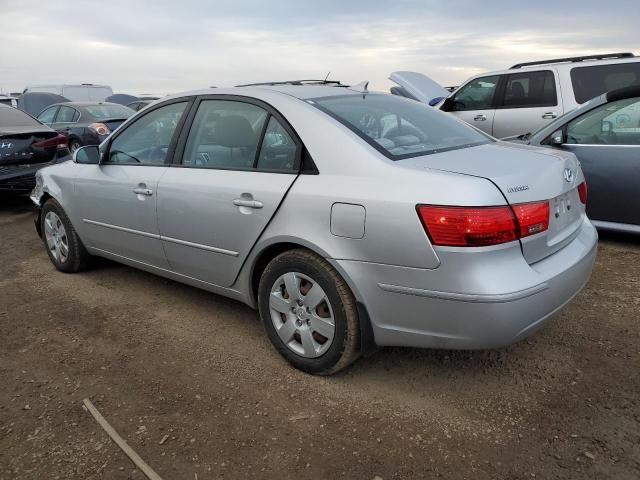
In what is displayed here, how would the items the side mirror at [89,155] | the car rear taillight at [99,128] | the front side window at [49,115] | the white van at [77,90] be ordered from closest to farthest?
the side mirror at [89,155] < the car rear taillight at [99,128] < the front side window at [49,115] < the white van at [77,90]

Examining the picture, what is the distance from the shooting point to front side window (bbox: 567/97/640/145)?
15.5 ft

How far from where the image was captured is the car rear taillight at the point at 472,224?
229 centimetres

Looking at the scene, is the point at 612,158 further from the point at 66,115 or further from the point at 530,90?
the point at 66,115

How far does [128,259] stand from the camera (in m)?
4.02

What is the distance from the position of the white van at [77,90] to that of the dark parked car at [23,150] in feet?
34.2

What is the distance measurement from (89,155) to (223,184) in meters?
1.63

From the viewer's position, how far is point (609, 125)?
4.85 meters

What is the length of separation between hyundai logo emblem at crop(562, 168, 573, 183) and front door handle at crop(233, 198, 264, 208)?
5.07 ft

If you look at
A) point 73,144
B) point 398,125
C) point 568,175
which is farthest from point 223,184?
point 73,144

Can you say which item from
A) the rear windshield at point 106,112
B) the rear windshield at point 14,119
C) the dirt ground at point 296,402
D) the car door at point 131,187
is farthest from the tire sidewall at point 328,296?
the rear windshield at point 106,112

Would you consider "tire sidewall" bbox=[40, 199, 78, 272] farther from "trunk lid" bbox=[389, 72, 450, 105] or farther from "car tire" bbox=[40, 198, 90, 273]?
"trunk lid" bbox=[389, 72, 450, 105]

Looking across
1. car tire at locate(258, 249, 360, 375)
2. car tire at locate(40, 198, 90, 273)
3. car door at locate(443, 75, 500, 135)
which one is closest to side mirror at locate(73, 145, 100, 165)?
car tire at locate(40, 198, 90, 273)

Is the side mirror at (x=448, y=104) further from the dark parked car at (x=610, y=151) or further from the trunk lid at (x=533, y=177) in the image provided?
the trunk lid at (x=533, y=177)

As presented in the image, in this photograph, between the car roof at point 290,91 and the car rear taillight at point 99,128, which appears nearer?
the car roof at point 290,91
